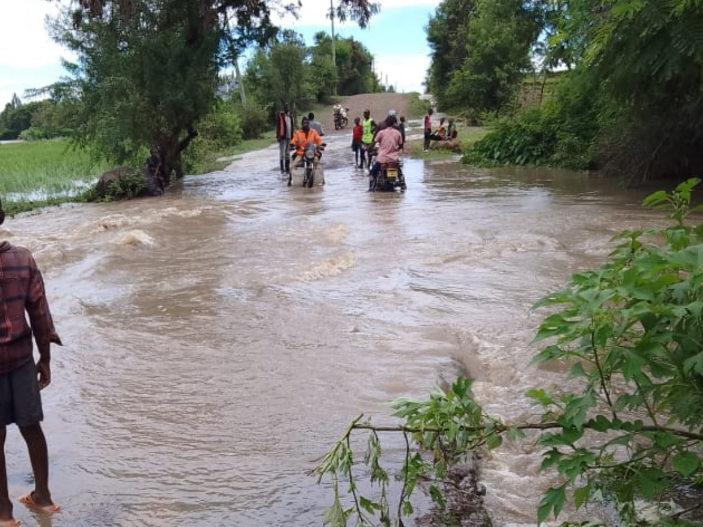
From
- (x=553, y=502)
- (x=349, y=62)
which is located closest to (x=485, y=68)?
(x=349, y=62)

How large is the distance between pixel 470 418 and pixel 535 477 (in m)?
1.32

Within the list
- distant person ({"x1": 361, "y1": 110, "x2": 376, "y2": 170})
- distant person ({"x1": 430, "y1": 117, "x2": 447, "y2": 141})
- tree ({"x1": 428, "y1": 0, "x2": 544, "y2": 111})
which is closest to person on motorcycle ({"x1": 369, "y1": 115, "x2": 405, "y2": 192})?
distant person ({"x1": 361, "y1": 110, "x2": 376, "y2": 170})

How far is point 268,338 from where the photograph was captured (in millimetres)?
6430

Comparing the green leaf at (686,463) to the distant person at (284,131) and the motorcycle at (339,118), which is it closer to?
the distant person at (284,131)

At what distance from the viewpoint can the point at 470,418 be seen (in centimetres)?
270

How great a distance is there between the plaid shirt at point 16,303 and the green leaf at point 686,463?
2.89m

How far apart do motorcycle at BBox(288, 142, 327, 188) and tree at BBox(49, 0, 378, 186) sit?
315 cm

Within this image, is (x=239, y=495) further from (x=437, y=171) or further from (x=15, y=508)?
(x=437, y=171)

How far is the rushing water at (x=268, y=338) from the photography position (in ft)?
12.9

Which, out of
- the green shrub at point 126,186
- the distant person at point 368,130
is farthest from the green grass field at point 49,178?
the distant person at point 368,130

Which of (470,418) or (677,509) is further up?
(470,418)

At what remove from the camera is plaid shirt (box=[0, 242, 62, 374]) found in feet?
11.4

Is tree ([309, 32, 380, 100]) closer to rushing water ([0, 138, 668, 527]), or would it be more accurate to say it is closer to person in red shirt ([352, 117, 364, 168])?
person in red shirt ([352, 117, 364, 168])

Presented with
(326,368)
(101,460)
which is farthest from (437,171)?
(101,460)
